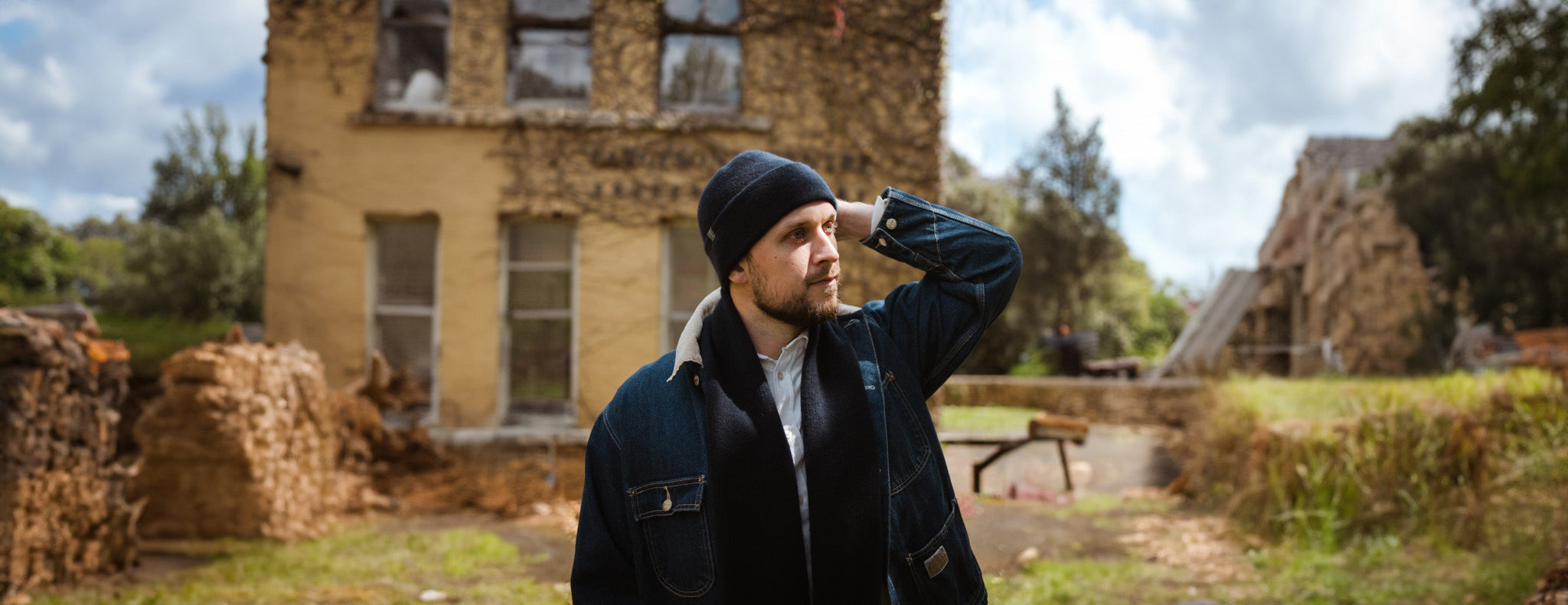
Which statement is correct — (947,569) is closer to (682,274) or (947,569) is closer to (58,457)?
(58,457)

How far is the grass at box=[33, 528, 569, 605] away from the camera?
4.91 meters

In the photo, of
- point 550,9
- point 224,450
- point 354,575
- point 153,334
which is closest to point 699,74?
point 550,9

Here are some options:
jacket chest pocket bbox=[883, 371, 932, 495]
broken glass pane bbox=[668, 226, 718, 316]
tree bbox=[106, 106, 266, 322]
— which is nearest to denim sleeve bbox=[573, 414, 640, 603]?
jacket chest pocket bbox=[883, 371, 932, 495]

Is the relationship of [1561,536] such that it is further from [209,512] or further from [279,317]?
[279,317]

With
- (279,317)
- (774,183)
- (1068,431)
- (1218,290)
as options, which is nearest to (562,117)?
(279,317)

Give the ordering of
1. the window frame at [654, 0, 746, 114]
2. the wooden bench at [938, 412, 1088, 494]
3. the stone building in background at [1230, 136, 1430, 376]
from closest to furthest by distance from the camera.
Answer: the wooden bench at [938, 412, 1088, 494] < the window frame at [654, 0, 746, 114] < the stone building in background at [1230, 136, 1430, 376]

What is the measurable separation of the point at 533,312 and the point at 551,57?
2157 mm

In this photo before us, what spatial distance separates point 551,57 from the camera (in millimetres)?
8273

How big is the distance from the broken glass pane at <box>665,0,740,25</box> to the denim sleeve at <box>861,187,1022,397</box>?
644 centimetres

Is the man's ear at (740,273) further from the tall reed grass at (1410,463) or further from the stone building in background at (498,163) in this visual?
the stone building in background at (498,163)

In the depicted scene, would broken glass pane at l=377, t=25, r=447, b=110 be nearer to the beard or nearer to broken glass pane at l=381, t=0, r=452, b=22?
broken glass pane at l=381, t=0, r=452, b=22

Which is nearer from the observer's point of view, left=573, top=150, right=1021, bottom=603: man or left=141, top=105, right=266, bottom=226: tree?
left=573, top=150, right=1021, bottom=603: man

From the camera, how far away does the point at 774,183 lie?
6.41ft

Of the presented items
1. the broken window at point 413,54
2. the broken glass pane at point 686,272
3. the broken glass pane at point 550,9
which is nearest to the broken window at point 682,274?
the broken glass pane at point 686,272
